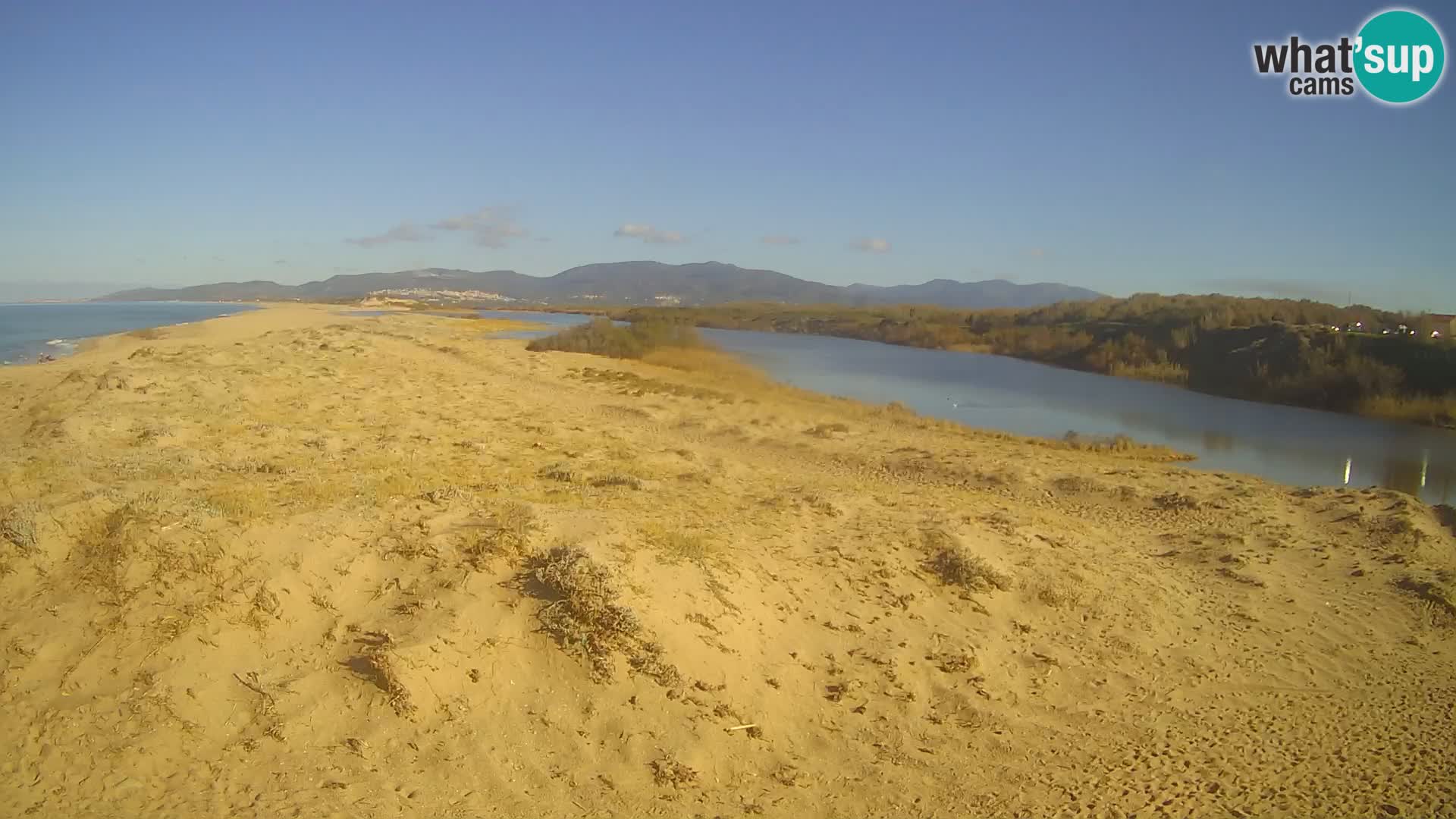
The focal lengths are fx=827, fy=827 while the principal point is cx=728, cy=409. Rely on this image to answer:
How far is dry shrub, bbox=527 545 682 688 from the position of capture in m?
5.50

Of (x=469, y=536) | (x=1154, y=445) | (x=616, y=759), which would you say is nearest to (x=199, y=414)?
(x=469, y=536)

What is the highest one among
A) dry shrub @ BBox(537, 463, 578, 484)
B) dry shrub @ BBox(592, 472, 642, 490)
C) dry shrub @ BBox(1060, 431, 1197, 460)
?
dry shrub @ BBox(537, 463, 578, 484)

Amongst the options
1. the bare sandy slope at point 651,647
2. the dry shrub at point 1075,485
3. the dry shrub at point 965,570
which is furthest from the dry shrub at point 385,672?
the dry shrub at point 1075,485

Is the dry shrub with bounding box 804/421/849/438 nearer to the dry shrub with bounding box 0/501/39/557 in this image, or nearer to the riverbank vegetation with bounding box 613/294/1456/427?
the dry shrub with bounding box 0/501/39/557

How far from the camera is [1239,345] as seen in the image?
3269 centimetres

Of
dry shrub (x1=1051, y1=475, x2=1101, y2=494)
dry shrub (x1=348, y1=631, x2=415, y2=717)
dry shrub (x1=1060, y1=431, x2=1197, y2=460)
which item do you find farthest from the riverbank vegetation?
dry shrub (x1=348, y1=631, x2=415, y2=717)

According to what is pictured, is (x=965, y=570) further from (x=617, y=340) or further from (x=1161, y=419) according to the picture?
(x=617, y=340)

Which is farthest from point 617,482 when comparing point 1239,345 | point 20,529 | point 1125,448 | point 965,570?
point 1239,345

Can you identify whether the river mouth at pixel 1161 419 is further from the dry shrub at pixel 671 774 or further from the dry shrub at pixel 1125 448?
the dry shrub at pixel 671 774

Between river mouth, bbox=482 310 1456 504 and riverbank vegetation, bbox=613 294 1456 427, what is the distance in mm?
999

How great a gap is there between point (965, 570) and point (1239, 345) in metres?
31.0

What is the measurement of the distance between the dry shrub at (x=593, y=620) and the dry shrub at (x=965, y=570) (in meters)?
3.28

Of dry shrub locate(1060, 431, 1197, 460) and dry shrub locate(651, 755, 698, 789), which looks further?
dry shrub locate(1060, 431, 1197, 460)

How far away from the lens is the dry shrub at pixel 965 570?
7.64 m
